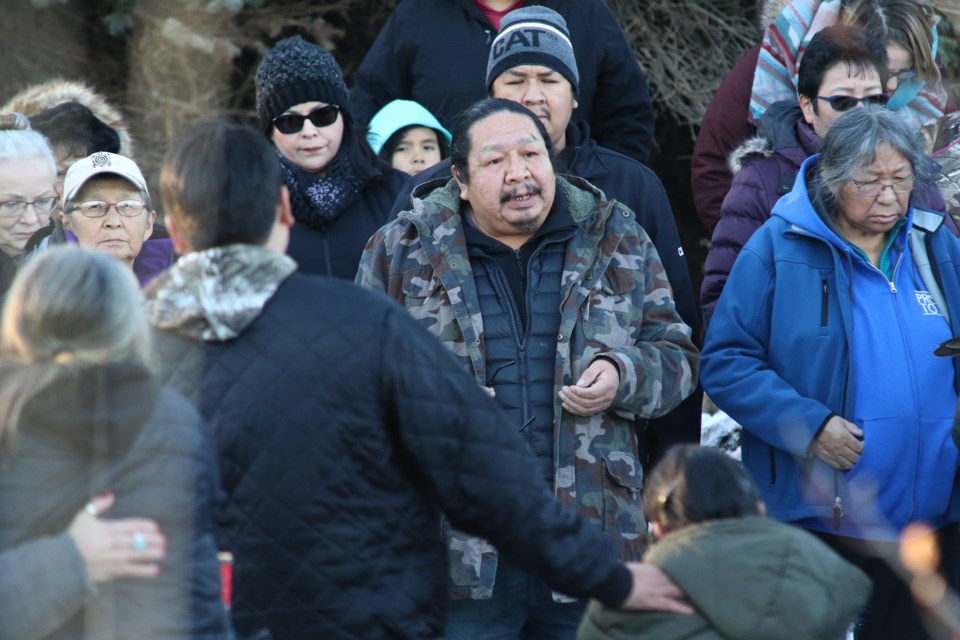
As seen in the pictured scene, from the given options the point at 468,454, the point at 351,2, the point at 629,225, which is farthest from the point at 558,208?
the point at 351,2

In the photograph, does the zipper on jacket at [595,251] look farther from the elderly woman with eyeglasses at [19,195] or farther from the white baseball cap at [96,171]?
the elderly woman with eyeglasses at [19,195]

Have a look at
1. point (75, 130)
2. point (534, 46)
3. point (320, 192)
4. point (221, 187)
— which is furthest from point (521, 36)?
point (221, 187)

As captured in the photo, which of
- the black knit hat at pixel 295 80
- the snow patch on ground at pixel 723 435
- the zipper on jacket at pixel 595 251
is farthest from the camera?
the snow patch on ground at pixel 723 435

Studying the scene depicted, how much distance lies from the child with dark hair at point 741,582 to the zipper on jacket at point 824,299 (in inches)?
55.4

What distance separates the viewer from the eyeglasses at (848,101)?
15.1 feet

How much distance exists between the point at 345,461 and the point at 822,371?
2055 mm

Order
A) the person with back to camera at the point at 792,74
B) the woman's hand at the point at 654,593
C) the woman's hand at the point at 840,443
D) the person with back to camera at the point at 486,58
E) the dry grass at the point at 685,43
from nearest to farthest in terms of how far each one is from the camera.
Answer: the woman's hand at the point at 654,593
the woman's hand at the point at 840,443
the person with back to camera at the point at 792,74
the person with back to camera at the point at 486,58
the dry grass at the point at 685,43

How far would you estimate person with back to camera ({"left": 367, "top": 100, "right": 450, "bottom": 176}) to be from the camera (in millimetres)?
5301

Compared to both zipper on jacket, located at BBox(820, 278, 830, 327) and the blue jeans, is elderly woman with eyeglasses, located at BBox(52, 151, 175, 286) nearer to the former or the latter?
the blue jeans

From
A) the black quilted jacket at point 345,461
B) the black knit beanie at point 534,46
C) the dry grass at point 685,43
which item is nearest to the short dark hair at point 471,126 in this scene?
the black knit beanie at point 534,46

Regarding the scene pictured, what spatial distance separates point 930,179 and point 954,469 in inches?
36.2

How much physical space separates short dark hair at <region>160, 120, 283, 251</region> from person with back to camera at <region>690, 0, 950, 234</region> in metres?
2.82

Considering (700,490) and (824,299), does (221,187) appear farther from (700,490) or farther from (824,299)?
(824,299)

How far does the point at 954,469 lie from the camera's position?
4082 millimetres
